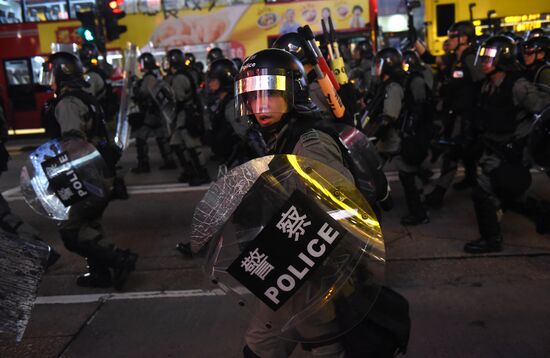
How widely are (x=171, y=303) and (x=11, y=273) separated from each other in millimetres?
2511

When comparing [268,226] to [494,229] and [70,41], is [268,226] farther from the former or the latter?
[70,41]

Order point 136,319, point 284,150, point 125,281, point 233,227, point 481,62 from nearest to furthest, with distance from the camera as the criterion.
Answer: point 233,227, point 284,150, point 136,319, point 125,281, point 481,62

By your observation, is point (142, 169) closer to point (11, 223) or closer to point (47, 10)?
point (11, 223)

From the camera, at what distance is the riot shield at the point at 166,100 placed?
880 centimetres

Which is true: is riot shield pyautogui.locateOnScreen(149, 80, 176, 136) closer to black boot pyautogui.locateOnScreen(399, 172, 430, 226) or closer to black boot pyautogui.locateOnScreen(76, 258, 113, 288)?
black boot pyautogui.locateOnScreen(399, 172, 430, 226)

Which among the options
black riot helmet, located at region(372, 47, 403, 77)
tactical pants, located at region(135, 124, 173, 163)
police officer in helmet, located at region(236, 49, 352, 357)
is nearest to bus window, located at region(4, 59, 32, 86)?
tactical pants, located at region(135, 124, 173, 163)

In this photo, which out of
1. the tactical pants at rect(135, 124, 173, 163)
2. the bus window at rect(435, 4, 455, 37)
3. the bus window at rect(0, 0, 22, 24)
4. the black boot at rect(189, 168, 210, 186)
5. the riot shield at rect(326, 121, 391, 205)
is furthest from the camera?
the bus window at rect(0, 0, 22, 24)

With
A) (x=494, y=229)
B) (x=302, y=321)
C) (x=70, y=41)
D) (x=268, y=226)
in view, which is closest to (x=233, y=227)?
(x=268, y=226)

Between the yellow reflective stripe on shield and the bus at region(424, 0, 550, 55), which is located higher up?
the bus at region(424, 0, 550, 55)

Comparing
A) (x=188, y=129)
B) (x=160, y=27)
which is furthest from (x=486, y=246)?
(x=160, y=27)

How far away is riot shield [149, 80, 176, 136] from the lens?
8797mm

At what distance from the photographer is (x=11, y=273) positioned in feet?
6.32

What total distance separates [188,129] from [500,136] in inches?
195

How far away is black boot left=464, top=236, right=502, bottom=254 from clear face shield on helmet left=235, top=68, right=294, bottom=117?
3.34 meters
